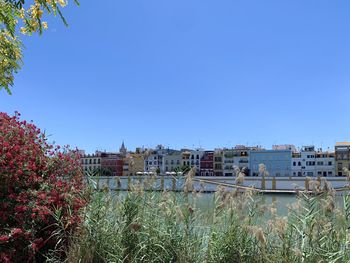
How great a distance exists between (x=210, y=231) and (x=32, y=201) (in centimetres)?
186

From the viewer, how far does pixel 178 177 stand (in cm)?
542

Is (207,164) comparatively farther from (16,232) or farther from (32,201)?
(16,232)

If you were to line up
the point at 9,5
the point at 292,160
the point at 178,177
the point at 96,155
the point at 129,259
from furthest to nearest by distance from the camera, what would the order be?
the point at 96,155, the point at 292,160, the point at 178,177, the point at 129,259, the point at 9,5

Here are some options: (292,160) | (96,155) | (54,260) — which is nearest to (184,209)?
(54,260)

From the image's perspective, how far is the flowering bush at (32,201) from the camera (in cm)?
461

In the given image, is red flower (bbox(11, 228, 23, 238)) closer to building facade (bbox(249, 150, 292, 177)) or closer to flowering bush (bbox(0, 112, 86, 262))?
flowering bush (bbox(0, 112, 86, 262))

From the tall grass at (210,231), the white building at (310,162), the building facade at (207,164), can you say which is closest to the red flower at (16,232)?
the tall grass at (210,231)

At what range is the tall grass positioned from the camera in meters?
4.11

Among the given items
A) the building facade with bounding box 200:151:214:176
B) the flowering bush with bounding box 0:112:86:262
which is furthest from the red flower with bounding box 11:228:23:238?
the building facade with bounding box 200:151:214:176

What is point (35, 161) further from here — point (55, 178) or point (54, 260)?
point (54, 260)

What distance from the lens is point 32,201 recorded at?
4.86 meters

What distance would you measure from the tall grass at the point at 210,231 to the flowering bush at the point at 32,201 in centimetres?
40

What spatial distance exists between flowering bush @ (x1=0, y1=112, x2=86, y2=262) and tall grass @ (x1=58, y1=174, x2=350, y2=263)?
401 mm

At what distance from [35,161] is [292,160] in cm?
12339
